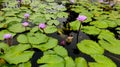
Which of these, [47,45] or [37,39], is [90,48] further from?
[37,39]

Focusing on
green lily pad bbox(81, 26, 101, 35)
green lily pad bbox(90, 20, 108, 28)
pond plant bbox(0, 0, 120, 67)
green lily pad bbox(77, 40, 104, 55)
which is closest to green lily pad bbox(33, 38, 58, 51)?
pond plant bbox(0, 0, 120, 67)

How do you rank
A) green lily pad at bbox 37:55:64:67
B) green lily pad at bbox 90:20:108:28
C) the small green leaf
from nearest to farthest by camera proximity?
green lily pad at bbox 37:55:64:67 < the small green leaf < green lily pad at bbox 90:20:108:28

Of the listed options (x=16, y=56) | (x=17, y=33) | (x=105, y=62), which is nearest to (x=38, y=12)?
(x=17, y=33)

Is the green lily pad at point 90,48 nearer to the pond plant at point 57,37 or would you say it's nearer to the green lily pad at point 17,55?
the pond plant at point 57,37

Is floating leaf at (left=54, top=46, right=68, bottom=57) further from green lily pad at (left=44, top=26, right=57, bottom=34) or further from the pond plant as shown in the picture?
green lily pad at (left=44, top=26, right=57, bottom=34)

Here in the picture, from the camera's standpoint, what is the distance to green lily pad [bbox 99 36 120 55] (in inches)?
60.8

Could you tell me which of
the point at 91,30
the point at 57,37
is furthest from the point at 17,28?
the point at 91,30

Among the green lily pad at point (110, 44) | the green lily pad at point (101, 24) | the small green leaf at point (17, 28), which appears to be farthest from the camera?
the green lily pad at point (101, 24)

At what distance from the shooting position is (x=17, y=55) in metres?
1.38

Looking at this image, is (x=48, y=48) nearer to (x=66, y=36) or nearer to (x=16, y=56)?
(x=16, y=56)

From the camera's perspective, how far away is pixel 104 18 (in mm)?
2328

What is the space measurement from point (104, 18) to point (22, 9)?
1.22 meters

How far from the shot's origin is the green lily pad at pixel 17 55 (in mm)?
1312

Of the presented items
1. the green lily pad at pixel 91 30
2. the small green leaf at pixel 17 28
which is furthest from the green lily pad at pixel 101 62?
the small green leaf at pixel 17 28
